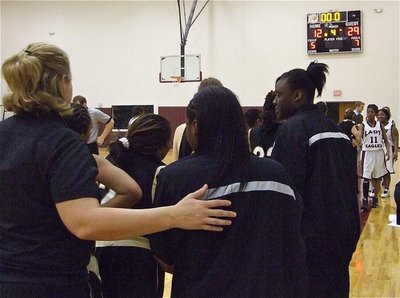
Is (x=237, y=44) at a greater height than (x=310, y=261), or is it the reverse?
(x=237, y=44)

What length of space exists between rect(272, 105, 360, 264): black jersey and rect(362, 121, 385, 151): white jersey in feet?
20.4

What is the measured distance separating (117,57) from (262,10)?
5476mm

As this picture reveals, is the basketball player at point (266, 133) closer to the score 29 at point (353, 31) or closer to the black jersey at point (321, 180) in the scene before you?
the black jersey at point (321, 180)

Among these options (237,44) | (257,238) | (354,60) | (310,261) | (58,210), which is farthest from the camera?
(237,44)

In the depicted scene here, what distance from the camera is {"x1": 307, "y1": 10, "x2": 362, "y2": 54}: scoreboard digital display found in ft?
51.8

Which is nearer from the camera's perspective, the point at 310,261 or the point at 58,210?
the point at 58,210

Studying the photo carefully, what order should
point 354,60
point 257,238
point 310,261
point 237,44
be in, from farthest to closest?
point 237,44 < point 354,60 < point 310,261 < point 257,238

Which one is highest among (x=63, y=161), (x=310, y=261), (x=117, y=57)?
(x=117, y=57)

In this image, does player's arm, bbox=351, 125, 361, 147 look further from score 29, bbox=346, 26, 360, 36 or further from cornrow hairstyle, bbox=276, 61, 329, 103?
score 29, bbox=346, 26, 360, 36

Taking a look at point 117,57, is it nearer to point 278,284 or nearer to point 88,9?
point 88,9

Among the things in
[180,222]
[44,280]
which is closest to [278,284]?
[180,222]

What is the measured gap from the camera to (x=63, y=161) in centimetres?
129

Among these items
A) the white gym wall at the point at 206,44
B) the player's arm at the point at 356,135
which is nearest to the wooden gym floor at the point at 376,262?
the player's arm at the point at 356,135

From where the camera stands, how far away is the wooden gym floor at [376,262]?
404 cm
